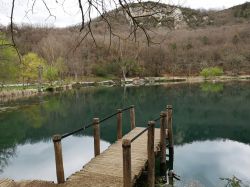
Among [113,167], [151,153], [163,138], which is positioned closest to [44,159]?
[163,138]

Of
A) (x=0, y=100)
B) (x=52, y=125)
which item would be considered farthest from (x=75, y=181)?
(x=0, y=100)

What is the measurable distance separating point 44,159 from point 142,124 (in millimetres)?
9001

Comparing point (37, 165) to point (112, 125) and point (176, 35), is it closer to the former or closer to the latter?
point (112, 125)

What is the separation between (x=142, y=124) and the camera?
22766 mm

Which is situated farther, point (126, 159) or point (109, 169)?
point (109, 169)

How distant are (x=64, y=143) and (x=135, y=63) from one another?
54.2m

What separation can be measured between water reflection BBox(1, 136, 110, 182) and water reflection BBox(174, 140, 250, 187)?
4959mm

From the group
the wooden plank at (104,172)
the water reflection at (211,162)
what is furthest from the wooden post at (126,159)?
the water reflection at (211,162)

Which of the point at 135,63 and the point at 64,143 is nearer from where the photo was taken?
the point at 64,143

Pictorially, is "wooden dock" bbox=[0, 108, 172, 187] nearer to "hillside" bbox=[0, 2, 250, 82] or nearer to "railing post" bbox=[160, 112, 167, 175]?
"railing post" bbox=[160, 112, 167, 175]

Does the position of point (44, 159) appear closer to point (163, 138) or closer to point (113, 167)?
point (163, 138)

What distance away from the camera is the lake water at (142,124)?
14.1m

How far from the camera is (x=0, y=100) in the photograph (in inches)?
Result: 1398

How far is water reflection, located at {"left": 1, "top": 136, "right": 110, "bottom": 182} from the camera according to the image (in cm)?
1397
